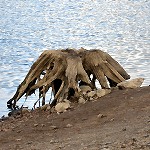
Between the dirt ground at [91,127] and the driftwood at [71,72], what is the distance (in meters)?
0.79

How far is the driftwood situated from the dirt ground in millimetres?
785

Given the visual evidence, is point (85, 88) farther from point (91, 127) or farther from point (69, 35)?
point (69, 35)

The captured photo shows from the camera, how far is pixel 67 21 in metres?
37.1

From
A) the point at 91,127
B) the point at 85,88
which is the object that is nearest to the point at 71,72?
the point at 85,88

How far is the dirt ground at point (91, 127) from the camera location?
7.18 metres

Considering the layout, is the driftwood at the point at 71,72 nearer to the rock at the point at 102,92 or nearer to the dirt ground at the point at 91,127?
the rock at the point at 102,92

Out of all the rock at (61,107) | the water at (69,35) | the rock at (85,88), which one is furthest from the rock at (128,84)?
the water at (69,35)

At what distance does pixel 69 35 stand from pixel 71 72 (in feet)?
59.4

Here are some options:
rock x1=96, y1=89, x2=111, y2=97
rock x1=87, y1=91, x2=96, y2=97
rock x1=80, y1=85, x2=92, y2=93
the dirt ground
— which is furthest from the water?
the dirt ground

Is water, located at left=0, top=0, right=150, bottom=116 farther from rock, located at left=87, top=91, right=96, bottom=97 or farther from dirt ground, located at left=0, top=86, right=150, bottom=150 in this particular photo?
dirt ground, located at left=0, top=86, right=150, bottom=150

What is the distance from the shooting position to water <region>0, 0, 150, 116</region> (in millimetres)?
18625

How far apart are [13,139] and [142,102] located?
2.22 metres

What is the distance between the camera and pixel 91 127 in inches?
339

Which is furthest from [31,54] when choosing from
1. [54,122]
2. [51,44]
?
[54,122]
